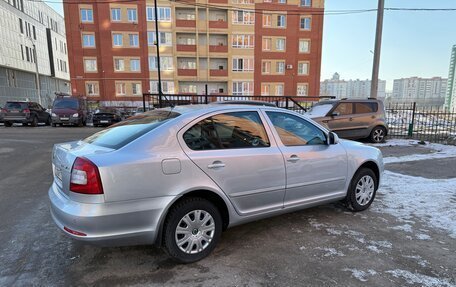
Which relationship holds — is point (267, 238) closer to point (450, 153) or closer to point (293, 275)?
point (293, 275)

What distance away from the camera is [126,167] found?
8.82ft

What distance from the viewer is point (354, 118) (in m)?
11.3


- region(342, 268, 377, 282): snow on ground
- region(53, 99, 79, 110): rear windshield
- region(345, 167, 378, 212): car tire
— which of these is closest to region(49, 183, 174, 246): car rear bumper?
region(342, 268, 377, 282): snow on ground

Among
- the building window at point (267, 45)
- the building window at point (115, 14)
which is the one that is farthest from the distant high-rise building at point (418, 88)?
the building window at point (115, 14)

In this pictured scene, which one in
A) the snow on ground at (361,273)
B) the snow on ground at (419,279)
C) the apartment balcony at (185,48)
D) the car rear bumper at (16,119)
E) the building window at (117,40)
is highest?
the building window at (117,40)

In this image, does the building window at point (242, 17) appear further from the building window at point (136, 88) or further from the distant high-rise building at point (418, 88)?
the distant high-rise building at point (418, 88)

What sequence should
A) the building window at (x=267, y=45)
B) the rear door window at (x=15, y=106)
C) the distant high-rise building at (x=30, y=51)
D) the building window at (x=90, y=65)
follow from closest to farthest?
the rear door window at (x=15, y=106), the building window at (x=90, y=65), the building window at (x=267, y=45), the distant high-rise building at (x=30, y=51)

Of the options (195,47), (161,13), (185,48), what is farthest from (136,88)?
(161,13)

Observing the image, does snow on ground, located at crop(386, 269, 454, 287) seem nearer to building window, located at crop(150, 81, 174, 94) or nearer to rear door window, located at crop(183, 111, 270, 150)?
rear door window, located at crop(183, 111, 270, 150)

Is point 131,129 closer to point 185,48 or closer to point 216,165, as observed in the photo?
point 216,165

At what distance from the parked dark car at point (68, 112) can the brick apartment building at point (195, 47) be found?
16.5m

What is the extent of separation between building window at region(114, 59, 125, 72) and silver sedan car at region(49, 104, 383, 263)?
36.3 metres

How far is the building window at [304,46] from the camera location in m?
38.7

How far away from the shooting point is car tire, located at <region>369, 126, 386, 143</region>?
1158cm
